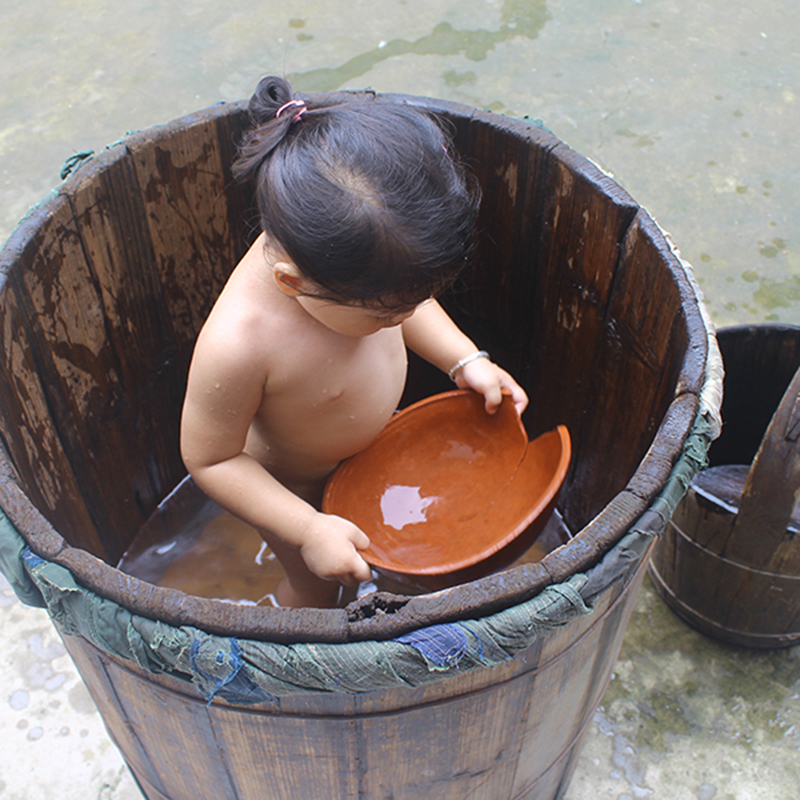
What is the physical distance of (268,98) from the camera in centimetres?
95

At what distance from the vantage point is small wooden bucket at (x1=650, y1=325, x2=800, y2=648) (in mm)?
1154

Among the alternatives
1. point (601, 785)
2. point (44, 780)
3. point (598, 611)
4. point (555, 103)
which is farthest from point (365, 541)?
point (555, 103)

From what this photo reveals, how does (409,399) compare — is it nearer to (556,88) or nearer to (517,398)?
(517,398)

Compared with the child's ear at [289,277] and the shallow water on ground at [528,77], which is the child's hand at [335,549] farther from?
the shallow water on ground at [528,77]

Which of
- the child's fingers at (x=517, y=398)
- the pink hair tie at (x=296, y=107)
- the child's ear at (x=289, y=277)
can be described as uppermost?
the pink hair tie at (x=296, y=107)

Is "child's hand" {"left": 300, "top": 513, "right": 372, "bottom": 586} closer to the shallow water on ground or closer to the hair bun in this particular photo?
the hair bun

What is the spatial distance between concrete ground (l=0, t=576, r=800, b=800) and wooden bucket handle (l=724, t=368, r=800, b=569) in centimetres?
27

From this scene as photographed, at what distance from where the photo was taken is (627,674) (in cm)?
142

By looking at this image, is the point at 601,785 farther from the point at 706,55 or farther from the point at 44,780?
the point at 706,55

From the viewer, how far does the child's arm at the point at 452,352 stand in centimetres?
127

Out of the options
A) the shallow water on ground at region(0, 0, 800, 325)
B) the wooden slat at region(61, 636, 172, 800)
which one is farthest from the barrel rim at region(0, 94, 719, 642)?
the shallow water on ground at region(0, 0, 800, 325)

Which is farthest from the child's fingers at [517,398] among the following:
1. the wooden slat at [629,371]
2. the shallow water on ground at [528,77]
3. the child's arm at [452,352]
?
the shallow water on ground at [528,77]

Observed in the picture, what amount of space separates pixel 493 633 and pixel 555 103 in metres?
2.34

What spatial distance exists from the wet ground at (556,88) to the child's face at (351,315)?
2.89ft
